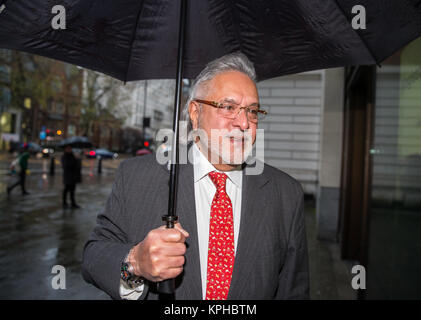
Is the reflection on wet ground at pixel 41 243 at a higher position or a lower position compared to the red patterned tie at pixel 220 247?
lower

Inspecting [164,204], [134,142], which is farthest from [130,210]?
[134,142]

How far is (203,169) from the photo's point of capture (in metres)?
1.85

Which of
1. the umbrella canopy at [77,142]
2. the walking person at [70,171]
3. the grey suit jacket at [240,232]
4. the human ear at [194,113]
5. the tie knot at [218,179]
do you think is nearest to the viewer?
the grey suit jacket at [240,232]

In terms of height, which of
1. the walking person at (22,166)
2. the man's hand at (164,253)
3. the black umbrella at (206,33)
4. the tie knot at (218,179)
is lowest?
the walking person at (22,166)

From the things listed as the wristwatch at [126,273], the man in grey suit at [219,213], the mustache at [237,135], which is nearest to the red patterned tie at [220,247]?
the man in grey suit at [219,213]

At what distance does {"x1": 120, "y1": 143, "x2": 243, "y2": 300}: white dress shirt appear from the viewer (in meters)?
1.68

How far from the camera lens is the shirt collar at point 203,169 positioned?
1.85 meters

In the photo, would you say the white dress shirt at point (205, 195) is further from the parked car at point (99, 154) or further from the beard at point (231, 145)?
the parked car at point (99, 154)

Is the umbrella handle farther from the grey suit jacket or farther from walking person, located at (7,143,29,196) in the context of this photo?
walking person, located at (7,143,29,196)

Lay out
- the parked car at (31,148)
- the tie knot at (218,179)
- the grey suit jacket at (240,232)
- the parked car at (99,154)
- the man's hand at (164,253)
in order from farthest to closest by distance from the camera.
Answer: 1. the parked car at (99,154)
2. the parked car at (31,148)
3. the tie knot at (218,179)
4. the grey suit jacket at (240,232)
5. the man's hand at (164,253)

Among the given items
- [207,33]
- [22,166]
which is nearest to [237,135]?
[207,33]

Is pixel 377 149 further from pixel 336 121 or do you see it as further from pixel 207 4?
pixel 336 121

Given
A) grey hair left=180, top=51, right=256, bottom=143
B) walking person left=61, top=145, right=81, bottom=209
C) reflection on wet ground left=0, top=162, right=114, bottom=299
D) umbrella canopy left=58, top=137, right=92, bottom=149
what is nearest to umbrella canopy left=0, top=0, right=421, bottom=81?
grey hair left=180, top=51, right=256, bottom=143

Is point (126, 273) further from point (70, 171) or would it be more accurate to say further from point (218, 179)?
point (70, 171)
